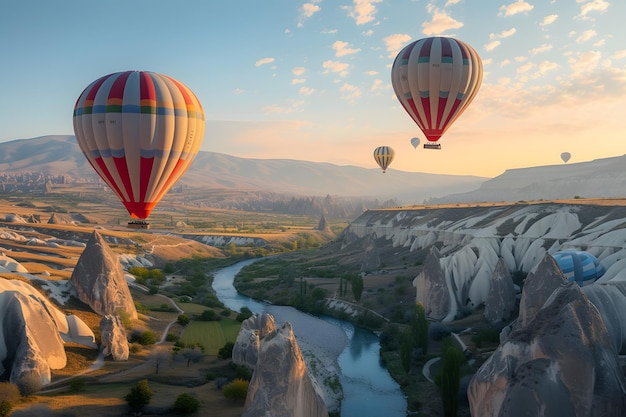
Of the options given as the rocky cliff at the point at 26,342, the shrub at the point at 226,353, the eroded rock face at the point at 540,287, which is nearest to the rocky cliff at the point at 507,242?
the eroded rock face at the point at 540,287

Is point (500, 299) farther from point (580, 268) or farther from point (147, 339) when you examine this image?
point (147, 339)

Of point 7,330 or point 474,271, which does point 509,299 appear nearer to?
point 474,271

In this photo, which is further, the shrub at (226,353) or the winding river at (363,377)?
the shrub at (226,353)

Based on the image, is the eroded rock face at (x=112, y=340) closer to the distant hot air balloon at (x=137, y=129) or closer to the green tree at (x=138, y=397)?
the green tree at (x=138, y=397)

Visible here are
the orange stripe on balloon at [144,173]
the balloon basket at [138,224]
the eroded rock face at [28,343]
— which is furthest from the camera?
the balloon basket at [138,224]

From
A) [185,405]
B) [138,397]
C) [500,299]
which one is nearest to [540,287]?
[500,299]

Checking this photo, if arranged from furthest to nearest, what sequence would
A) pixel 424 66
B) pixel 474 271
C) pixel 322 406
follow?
pixel 474 271 < pixel 424 66 < pixel 322 406

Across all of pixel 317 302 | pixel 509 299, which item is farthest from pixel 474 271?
pixel 317 302
